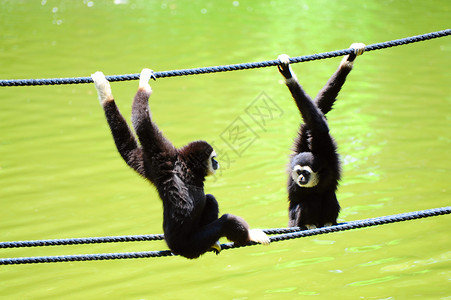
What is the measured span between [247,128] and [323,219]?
6.12 meters

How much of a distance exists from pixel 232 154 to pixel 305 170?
5180 mm

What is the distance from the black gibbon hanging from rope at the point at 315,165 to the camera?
5.43 meters

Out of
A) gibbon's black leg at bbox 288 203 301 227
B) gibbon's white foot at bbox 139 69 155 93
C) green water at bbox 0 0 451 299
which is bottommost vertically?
green water at bbox 0 0 451 299

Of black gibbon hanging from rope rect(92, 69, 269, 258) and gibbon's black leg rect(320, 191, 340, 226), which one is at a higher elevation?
black gibbon hanging from rope rect(92, 69, 269, 258)

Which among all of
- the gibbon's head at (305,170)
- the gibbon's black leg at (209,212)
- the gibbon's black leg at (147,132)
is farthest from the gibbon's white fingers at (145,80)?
the gibbon's head at (305,170)

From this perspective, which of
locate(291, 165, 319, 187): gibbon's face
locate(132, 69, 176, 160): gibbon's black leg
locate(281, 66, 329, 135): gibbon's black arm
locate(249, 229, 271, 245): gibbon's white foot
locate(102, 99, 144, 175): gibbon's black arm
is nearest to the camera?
locate(132, 69, 176, 160): gibbon's black leg

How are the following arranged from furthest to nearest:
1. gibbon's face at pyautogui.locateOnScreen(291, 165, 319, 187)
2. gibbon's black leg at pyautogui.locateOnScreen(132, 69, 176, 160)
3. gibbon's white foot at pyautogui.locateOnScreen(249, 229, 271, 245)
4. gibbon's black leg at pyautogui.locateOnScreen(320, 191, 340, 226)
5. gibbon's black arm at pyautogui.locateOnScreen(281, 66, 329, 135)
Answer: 1. gibbon's black leg at pyautogui.locateOnScreen(320, 191, 340, 226)
2. gibbon's face at pyautogui.locateOnScreen(291, 165, 319, 187)
3. gibbon's black arm at pyautogui.locateOnScreen(281, 66, 329, 135)
4. gibbon's white foot at pyautogui.locateOnScreen(249, 229, 271, 245)
5. gibbon's black leg at pyautogui.locateOnScreen(132, 69, 176, 160)

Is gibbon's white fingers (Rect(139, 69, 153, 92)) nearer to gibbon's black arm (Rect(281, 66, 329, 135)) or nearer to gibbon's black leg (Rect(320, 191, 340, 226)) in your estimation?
gibbon's black arm (Rect(281, 66, 329, 135))

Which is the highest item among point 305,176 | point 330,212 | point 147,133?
point 147,133

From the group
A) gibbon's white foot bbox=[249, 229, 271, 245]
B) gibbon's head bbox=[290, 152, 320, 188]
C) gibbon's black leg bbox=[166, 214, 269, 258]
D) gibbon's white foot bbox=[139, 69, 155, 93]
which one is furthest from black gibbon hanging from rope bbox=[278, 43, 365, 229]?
gibbon's white foot bbox=[139, 69, 155, 93]

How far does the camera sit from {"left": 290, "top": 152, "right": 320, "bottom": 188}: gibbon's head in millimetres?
5426

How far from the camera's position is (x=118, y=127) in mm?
4949

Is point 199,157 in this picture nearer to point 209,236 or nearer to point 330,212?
point 209,236

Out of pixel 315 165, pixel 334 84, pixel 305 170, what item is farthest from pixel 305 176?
pixel 334 84
